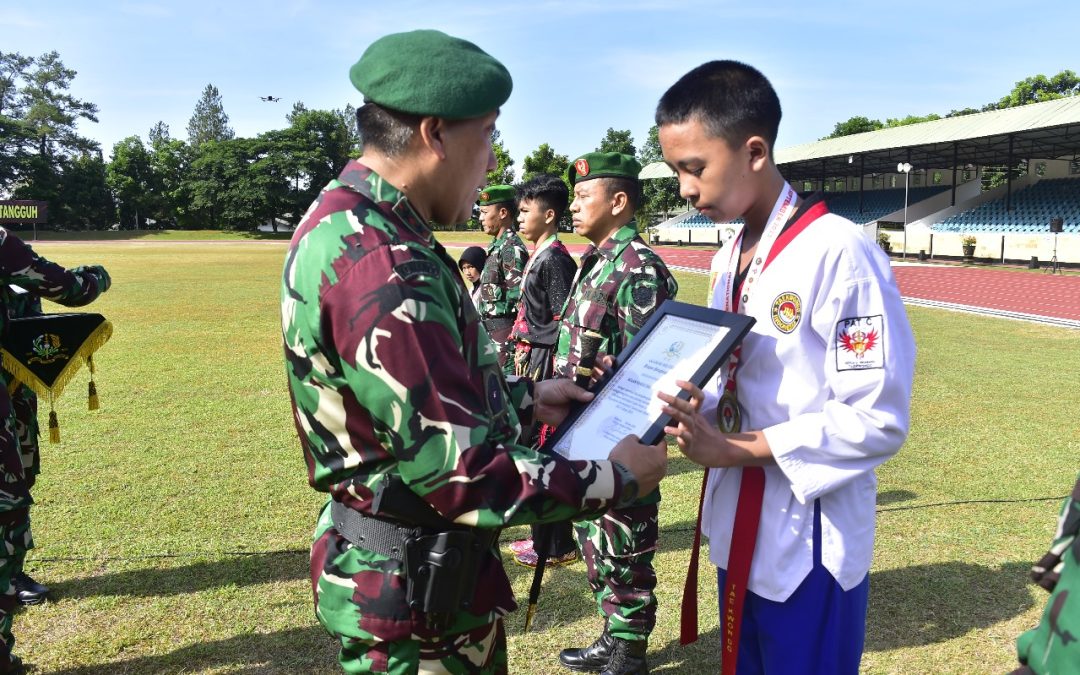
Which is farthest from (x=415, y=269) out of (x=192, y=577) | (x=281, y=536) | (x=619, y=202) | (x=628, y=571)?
(x=281, y=536)

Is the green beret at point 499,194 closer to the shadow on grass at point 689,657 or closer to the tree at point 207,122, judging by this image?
the shadow on grass at point 689,657

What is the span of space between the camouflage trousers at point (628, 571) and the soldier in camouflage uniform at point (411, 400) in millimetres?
1787

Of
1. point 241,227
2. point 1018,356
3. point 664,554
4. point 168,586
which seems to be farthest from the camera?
point 241,227

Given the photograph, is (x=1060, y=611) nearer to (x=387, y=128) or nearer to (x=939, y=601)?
(x=387, y=128)

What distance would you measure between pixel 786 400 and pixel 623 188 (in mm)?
2558

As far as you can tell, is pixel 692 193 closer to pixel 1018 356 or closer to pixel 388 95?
pixel 388 95

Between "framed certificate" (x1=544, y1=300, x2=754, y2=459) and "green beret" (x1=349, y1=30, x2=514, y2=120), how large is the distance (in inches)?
32.5

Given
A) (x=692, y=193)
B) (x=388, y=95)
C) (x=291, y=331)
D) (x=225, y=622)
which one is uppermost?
(x=388, y=95)

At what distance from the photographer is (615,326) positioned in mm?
4059

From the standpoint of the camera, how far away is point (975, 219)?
36.3m

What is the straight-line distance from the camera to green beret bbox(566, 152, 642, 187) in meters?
4.38

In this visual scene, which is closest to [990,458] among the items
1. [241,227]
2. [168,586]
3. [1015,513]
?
[1015,513]

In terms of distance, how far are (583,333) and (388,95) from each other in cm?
265

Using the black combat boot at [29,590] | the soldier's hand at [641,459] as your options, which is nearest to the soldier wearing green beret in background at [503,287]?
the black combat boot at [29,590]
